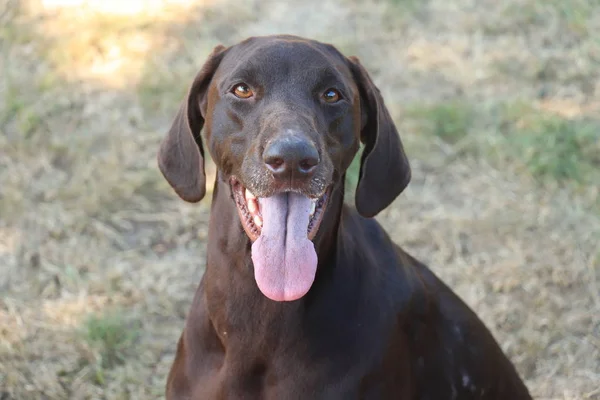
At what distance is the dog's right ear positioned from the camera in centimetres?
346

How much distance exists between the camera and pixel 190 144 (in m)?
3.45

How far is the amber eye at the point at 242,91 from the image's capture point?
3.26m

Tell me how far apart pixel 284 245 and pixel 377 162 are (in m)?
0.52

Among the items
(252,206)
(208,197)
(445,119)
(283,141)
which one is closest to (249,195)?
(252,206)

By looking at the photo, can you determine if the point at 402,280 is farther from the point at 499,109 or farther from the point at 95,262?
the point at 499,109

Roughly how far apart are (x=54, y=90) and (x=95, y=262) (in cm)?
183

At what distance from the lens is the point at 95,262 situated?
5359 millimetres

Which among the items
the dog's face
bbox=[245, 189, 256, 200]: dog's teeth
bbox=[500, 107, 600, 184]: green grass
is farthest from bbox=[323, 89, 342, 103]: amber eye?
bbox=[500, 107, 600, 184]: green grass

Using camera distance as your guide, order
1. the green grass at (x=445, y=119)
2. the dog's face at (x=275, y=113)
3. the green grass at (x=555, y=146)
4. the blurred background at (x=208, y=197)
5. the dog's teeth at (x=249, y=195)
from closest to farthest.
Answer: the dog's face at (x=275, y=113)
the dog's teeth at (x=249, y=195)
the blurred background at (x=208, y=197)
the green grass at (x=555, y=146)
the green grass at (x=445, y=119)

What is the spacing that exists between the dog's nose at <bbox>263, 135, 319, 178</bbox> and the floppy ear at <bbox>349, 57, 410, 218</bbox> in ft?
1.48

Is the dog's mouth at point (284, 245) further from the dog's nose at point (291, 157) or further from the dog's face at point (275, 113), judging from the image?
the dog's nose at point (291, 157)

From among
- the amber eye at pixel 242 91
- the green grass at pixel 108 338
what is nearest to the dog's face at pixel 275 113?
the amber eye at pixel 242 91

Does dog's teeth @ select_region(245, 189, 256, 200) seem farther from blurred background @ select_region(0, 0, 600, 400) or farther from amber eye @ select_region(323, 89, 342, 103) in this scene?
blurred background @ select_region(0, 0, 600, 400)

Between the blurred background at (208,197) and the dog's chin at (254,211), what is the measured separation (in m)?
1.76
